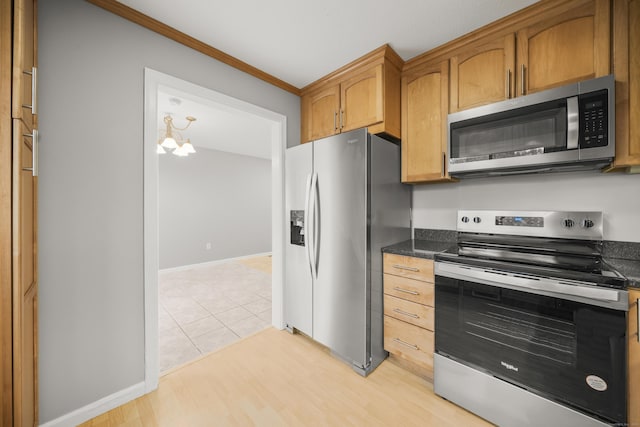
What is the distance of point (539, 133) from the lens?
4.87 feet

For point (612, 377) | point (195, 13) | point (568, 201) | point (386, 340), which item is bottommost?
point (386, 340)

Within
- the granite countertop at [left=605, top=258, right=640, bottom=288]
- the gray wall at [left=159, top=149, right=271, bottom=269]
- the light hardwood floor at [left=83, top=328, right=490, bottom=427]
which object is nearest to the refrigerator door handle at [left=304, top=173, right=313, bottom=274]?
the light hardwood floor at [left=83, top=328, right=490, bottom=427]

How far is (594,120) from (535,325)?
116 centimetres

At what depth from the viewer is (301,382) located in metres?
1.77

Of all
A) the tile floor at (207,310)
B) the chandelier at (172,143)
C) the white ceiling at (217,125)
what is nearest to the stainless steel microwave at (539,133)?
the white ceiling at (217,125)

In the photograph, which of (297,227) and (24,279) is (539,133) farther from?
(24,279)

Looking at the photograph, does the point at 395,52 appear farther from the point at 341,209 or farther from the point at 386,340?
the point at 386,340

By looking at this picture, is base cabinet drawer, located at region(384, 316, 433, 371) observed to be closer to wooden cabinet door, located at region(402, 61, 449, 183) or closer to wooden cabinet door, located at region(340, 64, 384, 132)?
wooden cabinet door, located at region(402, 61, 449, 183)

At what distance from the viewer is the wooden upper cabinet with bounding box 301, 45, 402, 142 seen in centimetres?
196

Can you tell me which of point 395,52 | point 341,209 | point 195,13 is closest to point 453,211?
point 341,209

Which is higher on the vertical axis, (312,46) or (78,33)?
(312,46)

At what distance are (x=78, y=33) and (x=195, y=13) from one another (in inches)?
26.4

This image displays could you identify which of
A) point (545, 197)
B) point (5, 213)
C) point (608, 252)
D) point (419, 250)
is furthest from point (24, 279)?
point (608, 252)

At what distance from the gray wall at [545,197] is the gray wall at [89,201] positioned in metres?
2.37
